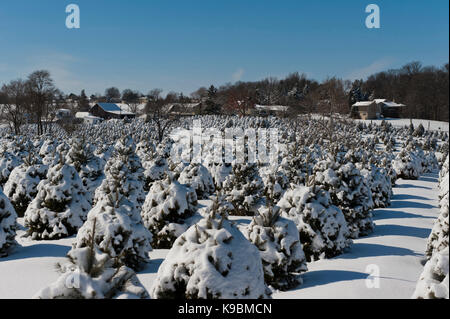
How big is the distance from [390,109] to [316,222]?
88889mm

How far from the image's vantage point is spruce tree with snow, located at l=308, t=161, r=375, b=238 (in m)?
11.4

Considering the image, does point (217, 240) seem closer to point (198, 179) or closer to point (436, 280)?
point (436, 280)

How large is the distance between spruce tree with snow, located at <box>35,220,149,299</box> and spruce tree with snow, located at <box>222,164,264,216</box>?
1058 cm

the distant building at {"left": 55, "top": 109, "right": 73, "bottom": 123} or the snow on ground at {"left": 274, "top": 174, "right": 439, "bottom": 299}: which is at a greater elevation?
the distant building at {"left": 55, "top": 109, "right": 73, "bottom": 123}

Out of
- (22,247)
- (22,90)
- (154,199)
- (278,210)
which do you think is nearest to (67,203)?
(22,247)

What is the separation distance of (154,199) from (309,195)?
13.6 feet

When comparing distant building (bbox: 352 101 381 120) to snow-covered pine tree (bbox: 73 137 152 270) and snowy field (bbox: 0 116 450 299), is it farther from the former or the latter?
snow-covered pine tree (bbox: 73 137 152 270)

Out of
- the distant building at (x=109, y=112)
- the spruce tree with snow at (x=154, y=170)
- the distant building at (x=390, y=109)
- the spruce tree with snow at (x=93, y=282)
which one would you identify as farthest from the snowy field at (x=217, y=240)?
the distant building at (x=109, y=112)

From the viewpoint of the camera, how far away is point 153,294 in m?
4.91

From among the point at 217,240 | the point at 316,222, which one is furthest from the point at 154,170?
the point at 217,240

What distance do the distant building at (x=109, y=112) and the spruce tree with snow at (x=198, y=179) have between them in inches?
3178

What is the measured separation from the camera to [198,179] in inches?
663

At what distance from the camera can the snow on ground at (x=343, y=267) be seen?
638 centimetres

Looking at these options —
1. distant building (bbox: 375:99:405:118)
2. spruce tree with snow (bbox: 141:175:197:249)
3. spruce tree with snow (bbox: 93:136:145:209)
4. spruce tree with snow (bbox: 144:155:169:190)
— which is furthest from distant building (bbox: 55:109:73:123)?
distant building (bbox: 375:99:405:118)
